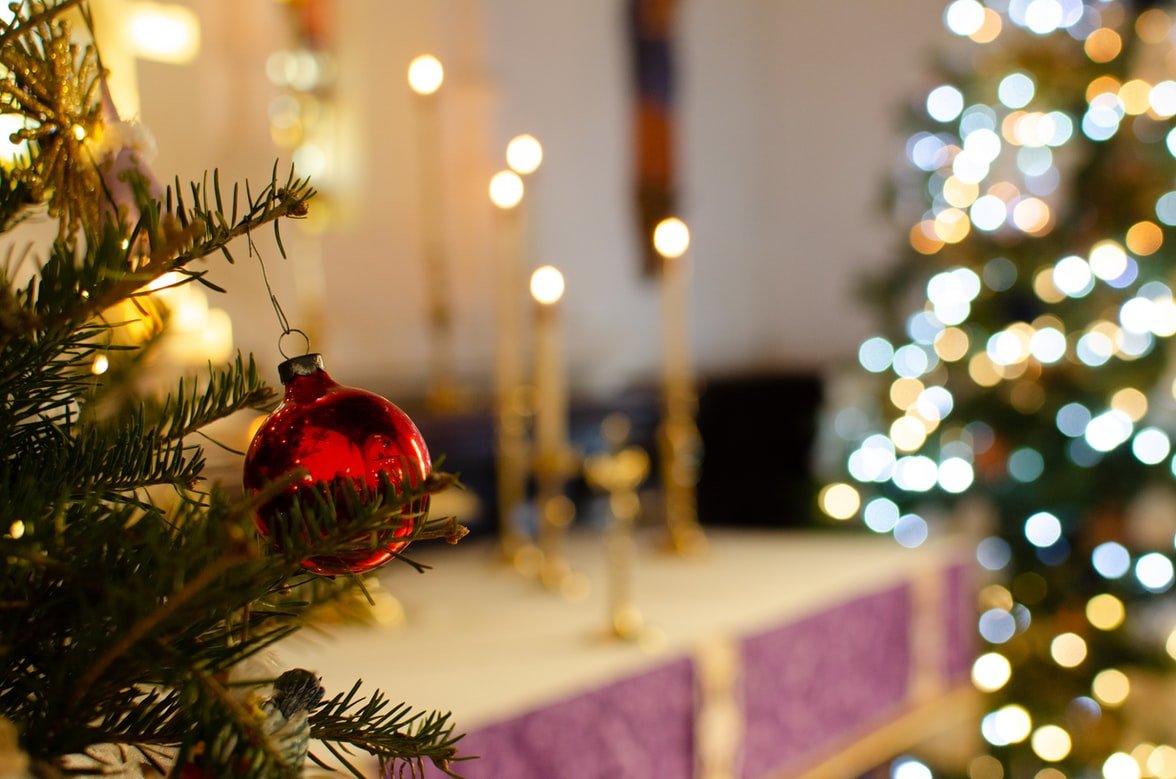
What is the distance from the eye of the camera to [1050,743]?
2.87 meters

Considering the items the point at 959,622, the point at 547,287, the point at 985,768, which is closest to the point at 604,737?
the point at 547,287

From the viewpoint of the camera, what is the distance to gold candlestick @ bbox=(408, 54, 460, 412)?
2.48 metres

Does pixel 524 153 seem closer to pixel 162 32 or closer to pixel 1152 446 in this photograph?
pixel 162 32

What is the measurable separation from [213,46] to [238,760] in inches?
68.4

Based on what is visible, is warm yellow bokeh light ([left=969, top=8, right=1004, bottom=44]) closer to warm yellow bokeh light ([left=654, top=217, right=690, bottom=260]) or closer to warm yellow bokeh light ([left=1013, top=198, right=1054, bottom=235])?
warm yellow bokeh light ([left=1013, top=198, right=1054, bottom=235])

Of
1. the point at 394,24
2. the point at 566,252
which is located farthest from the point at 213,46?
the point at 566,252

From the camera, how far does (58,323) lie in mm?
383

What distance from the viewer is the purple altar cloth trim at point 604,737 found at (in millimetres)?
1287

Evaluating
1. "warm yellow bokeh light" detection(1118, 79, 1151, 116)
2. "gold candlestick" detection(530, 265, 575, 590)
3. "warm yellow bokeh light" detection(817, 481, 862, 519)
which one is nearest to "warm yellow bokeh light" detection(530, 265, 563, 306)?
"gold candlestick" detection(530, 265, 575, 590)

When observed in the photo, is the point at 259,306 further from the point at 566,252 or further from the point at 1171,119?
the point at 1171,119

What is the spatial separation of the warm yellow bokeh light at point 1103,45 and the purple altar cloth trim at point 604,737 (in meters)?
2.16

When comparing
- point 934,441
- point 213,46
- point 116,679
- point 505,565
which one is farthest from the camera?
point 934,441

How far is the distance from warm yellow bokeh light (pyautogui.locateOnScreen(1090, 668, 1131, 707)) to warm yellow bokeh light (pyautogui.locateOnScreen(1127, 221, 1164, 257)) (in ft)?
3.52

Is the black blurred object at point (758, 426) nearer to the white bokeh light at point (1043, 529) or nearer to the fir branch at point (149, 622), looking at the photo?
the white bokeh light at point (1043, 529)
